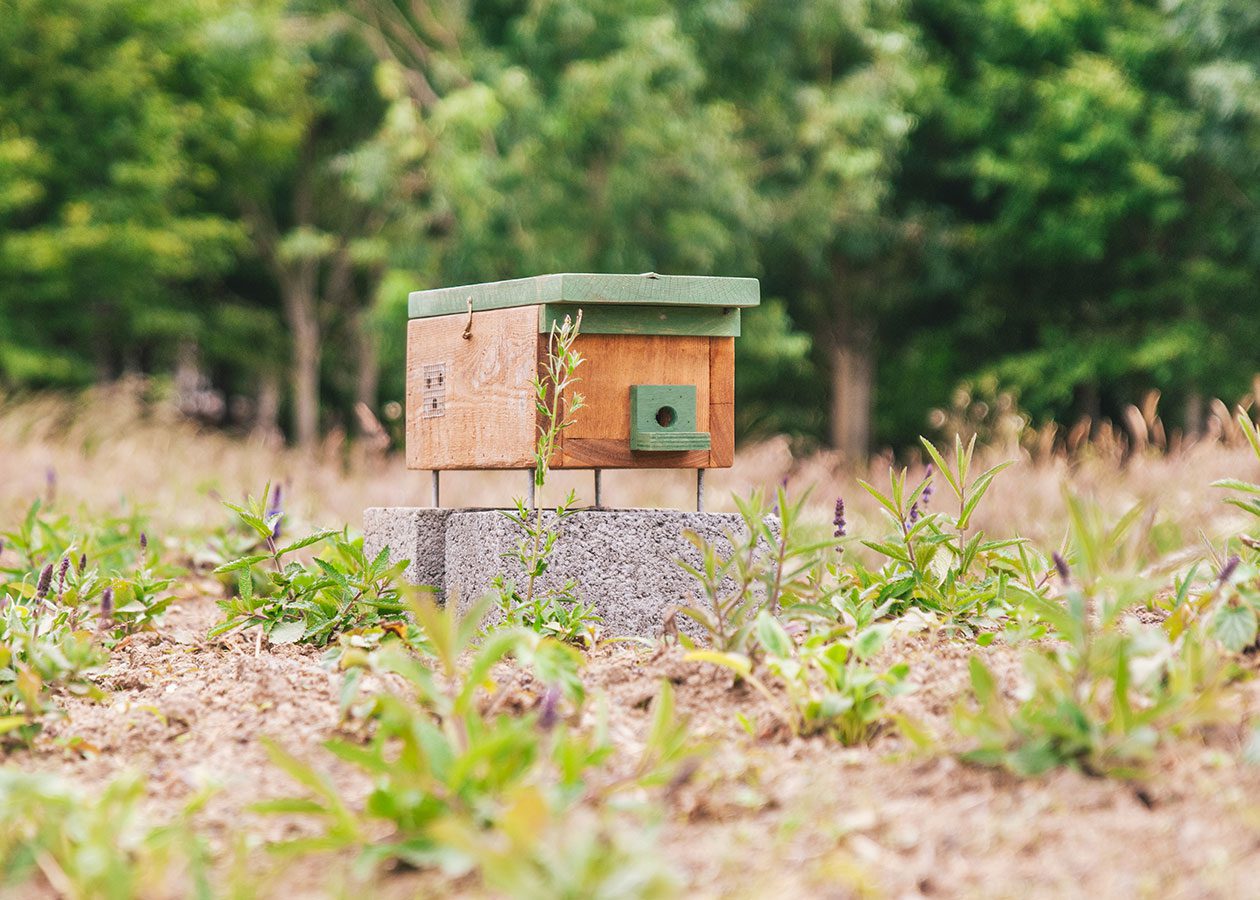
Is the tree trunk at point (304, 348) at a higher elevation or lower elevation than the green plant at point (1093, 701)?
higher

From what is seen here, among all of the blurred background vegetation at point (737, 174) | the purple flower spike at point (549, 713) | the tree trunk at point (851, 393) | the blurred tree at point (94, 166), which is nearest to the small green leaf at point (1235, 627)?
the purple flower spike at point (549, 713)

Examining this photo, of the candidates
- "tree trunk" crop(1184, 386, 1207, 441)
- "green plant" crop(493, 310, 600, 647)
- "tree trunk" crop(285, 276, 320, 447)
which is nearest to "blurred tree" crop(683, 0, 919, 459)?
"tree trunk" crop(1184, 386, 1207, 441)

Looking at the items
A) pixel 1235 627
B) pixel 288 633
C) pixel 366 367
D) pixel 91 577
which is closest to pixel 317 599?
pixel 288 633

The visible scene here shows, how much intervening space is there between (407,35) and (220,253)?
5.14 meters

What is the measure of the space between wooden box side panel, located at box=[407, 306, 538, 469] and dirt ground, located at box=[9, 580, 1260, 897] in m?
1.05

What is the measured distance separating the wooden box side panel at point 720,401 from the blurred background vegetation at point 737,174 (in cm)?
1025

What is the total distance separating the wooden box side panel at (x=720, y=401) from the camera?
14.2 ft

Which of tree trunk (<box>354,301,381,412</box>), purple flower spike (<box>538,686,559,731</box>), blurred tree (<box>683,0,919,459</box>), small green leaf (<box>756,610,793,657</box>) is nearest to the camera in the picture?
purple flower spike (<box>538,686,559,731</box>)

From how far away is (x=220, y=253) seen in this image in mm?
21031

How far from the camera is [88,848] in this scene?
2.05 metres

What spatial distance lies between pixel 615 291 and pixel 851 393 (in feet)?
57.6

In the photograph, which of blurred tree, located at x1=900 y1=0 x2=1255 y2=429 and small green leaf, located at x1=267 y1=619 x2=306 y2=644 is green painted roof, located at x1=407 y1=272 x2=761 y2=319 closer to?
small green leaf, located at x1=267 y1=619 x2=306 y2=644

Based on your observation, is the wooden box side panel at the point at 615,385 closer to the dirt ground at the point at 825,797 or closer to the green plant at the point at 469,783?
the dirt ground at the point at 825,797

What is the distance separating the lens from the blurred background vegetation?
15859mm
